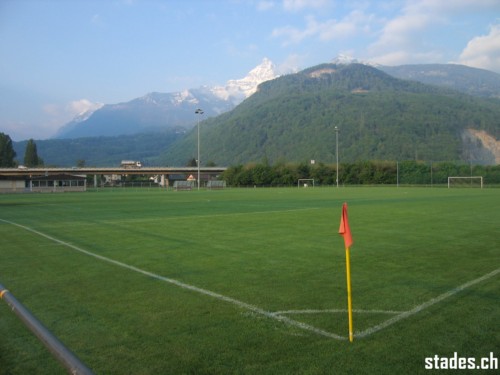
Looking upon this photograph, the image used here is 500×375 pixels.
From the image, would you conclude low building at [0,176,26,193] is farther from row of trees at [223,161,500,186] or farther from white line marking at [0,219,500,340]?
white line marking at [0,219,500,340]

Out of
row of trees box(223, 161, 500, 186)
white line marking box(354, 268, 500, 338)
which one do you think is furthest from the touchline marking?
row of trees box(223, 161, 500, 186)

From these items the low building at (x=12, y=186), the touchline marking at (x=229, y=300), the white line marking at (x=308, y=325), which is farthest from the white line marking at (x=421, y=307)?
the low building at (x=12, y=186)

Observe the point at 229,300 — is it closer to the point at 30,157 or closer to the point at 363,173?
the point at 363,173

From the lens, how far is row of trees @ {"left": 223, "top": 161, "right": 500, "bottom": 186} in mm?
75312

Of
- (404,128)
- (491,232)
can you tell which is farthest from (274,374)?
(404,128)

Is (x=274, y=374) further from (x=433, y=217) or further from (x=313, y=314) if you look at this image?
(x=433, y=217)

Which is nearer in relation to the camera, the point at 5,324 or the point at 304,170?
the point at 5,324

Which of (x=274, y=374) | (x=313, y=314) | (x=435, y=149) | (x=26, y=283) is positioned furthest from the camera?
(x=435, y=149)

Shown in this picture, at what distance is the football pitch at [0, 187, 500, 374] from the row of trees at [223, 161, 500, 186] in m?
66.6

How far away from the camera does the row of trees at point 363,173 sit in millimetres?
75312

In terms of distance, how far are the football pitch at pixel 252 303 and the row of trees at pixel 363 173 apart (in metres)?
66.6

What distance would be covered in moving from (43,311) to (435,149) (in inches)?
7017

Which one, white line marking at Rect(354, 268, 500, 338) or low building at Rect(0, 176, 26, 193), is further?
low building at Rect(0, 176, 26, 193)

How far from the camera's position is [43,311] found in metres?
6.56
